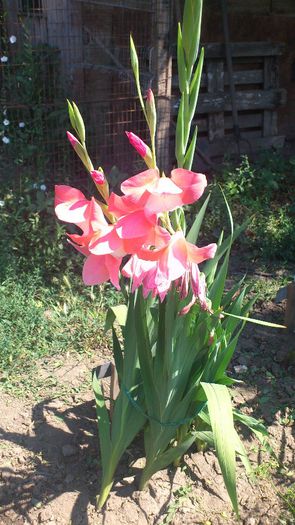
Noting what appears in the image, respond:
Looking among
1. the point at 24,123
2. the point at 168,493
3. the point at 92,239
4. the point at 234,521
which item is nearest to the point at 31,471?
the point at 168,493

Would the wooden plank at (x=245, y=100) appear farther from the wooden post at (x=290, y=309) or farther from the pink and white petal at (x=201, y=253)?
the pink and white petal at (x=201, y=253)

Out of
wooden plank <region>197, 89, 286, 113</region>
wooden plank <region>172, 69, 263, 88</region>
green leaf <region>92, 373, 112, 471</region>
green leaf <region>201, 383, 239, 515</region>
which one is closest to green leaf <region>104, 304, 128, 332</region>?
green leaf <region>92, 373, 112, 471</region>

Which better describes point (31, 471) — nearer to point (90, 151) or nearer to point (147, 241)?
point (147, 241)

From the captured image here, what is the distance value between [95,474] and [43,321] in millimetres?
1173

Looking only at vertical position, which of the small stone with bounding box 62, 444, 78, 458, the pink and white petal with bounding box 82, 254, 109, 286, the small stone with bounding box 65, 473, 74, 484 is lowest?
the small stone with bounding box 65, 473, 74, 484

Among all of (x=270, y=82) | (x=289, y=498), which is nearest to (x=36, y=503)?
(x=289, y=498)

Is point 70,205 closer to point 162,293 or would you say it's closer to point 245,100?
point 162,293

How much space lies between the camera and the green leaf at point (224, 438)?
168 centimetres

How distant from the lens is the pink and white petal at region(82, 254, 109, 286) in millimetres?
1466

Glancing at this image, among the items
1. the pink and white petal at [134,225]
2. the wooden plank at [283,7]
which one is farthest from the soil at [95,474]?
the wooden plank at [283,7]

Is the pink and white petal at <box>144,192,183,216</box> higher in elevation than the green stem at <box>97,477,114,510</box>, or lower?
higher

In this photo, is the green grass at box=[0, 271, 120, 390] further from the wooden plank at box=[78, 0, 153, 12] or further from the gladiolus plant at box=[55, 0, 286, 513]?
the wooden plank at box=[78, 0, 153, 12]

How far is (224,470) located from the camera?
1683 millimetres

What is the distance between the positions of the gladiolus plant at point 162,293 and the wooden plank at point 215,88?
4146 millimetres
